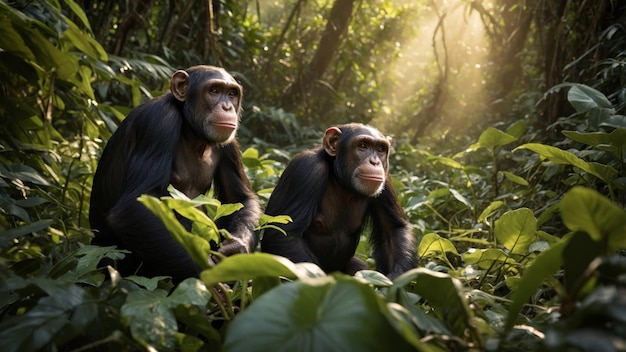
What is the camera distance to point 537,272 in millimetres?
1709

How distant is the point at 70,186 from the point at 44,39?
1.05m

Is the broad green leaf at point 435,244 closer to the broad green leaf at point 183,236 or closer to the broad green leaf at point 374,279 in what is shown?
the broad green leaf at point 374,279

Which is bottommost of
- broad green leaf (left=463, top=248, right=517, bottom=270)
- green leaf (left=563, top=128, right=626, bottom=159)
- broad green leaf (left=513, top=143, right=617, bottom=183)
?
broad green leaf (left=463, top=248, right=517, bottom=270)

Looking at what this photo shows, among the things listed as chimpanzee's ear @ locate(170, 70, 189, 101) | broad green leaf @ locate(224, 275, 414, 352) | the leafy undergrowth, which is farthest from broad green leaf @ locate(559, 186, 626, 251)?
chimpanzee's ear @ locate(170, 70, 189, 101)

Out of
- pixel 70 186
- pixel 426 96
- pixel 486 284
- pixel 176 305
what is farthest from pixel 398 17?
pixel 176 305

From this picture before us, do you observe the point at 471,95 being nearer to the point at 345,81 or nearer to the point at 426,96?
the point at 426,96

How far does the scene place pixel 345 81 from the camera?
35.5ft

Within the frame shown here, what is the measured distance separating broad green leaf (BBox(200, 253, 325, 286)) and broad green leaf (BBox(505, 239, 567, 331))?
1.91ft

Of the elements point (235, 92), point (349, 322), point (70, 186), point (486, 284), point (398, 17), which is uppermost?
point (398, 17)

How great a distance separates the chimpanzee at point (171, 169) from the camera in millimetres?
3061

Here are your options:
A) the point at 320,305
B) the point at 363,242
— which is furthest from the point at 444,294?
the point at 363,242

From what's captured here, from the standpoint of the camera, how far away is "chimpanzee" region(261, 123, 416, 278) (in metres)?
3.53

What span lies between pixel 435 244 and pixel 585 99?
1.22 m

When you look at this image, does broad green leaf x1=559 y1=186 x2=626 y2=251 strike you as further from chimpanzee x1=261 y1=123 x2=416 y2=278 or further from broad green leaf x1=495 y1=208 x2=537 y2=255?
chimpanzee x1=261 y1=123 x2=416 y2=278
